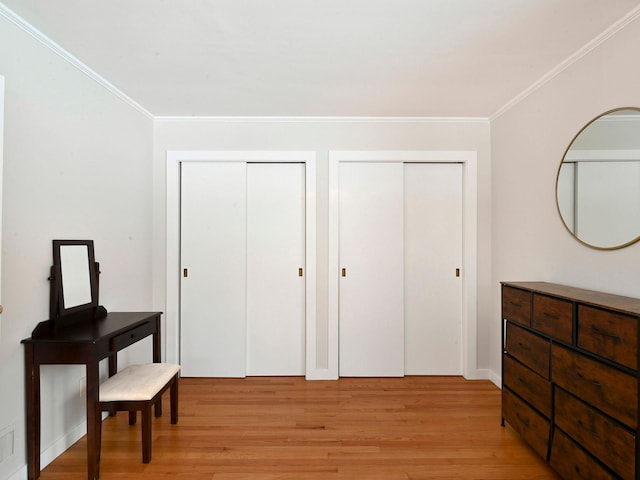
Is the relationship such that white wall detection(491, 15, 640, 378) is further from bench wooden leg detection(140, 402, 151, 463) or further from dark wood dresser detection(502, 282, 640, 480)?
bench wooden leg detection(140, 402, 151, 463)

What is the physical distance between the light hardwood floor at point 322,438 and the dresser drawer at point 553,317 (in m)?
0.81

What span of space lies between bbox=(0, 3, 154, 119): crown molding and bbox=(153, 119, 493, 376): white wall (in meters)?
0.49

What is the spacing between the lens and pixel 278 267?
3445 mm

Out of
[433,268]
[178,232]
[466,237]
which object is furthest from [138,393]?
[466,237]

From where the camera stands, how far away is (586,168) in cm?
217

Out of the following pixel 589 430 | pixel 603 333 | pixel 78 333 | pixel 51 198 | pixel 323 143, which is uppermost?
pixel 323 143

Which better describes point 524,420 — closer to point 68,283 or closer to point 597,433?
point 597,433

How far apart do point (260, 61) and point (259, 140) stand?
3.54ft

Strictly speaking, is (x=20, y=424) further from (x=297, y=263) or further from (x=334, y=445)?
(x=297, y=263)

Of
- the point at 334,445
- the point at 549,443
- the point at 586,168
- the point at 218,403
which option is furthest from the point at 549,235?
the point at 218,403

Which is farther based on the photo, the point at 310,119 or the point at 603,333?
the point at 310,119

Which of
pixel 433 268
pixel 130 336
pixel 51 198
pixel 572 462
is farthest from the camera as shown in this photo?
pixel 433 268

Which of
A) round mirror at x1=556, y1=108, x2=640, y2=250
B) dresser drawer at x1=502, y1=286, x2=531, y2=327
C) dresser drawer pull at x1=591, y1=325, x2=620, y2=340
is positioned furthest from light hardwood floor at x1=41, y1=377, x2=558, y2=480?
round mirror at x1=556, y1=108, x2=640, y2=250

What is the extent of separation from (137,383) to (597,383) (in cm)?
240
